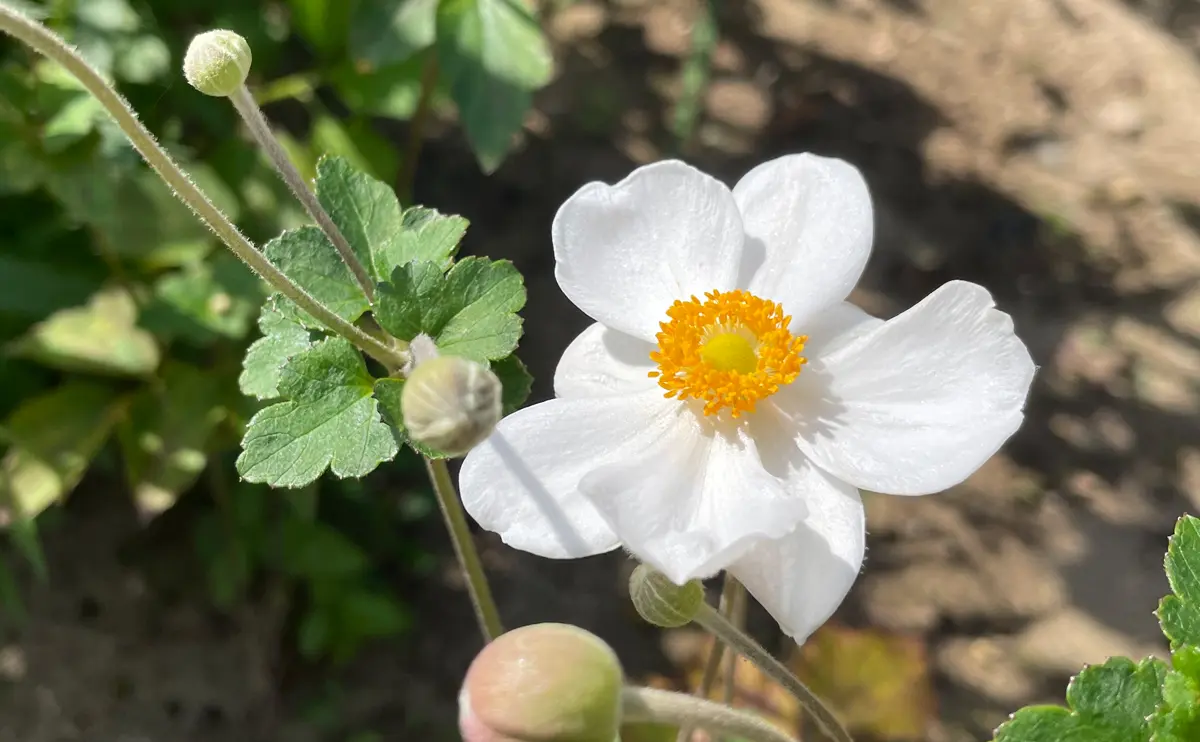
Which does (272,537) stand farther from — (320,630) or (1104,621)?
(1104,621)

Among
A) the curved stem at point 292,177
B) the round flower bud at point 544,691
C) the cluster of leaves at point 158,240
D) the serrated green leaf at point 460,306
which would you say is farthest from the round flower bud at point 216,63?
the cluster of leaves at point 158,240

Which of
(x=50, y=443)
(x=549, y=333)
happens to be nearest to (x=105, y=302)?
(x=50, y=443)

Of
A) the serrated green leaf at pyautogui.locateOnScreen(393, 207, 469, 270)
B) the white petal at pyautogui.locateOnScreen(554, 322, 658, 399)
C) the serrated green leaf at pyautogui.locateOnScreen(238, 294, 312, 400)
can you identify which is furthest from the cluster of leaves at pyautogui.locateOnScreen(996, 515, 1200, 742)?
the serrated green leaf at pyautogui.locateOnScreen(238, 294, 312, 400)

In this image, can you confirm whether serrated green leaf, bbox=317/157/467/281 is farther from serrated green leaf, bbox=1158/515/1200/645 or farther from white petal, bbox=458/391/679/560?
serrated green leaf, bbox=1158/515/1200/645

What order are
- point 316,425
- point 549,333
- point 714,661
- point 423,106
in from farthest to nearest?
point 549,333
point 423,106
point 714,661
point 316,425

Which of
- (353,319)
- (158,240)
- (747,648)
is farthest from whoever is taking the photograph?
(158,240)

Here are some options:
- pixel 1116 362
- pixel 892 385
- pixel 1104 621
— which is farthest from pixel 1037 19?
pixel 892 385

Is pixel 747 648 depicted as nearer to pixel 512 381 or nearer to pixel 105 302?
Answer: pixel 512 381
